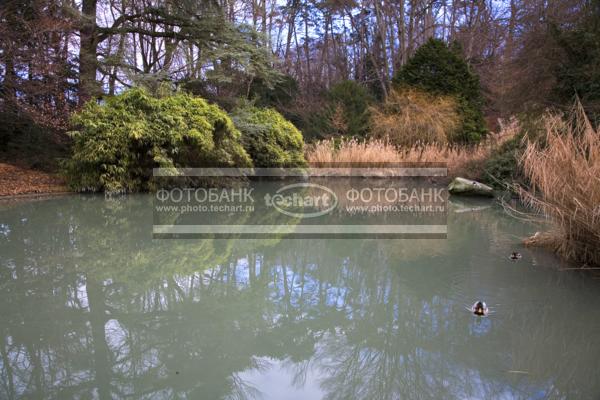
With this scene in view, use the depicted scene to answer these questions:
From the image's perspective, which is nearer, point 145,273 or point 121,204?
point 145,273

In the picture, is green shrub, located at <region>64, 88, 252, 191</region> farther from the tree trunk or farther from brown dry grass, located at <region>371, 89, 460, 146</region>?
brown dry grass, located at <region>371, 89, 460, 146</region>

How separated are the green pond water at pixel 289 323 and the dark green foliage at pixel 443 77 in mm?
9728

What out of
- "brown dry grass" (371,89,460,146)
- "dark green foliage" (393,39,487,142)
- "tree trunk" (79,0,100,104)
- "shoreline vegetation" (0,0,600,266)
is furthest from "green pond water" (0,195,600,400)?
"dark green foliage" (393,39,487,142)

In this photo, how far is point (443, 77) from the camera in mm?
12180

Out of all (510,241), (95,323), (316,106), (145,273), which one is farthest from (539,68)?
(316,106)

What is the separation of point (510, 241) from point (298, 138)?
647 centimetres

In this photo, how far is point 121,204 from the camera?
540 cm

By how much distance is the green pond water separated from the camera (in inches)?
57.8

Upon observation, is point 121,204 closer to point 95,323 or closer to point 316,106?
point 95,323

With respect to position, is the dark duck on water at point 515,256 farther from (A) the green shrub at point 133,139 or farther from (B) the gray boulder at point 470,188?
(A) the green shrub at point 133,139

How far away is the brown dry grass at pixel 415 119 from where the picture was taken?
420 inches

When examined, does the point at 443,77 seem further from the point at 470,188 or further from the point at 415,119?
the point at 470,188

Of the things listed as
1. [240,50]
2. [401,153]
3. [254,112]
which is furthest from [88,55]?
[401,153]

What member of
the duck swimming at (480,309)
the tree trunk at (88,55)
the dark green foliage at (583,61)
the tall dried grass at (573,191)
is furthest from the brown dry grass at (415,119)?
the duck swimming at (480,309)
